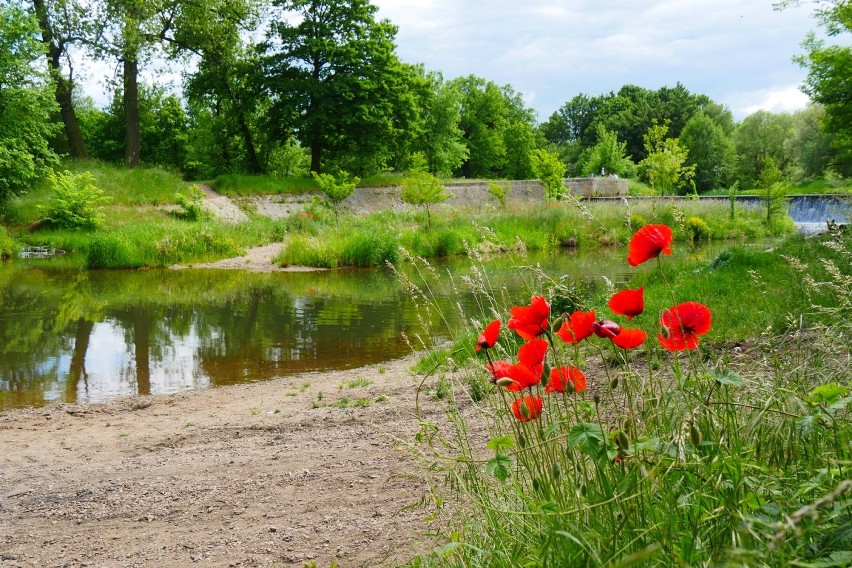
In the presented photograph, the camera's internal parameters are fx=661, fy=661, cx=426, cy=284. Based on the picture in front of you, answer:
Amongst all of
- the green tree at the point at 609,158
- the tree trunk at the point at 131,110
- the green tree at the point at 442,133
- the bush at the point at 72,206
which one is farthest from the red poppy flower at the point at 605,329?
the green tree at the point at 609,158

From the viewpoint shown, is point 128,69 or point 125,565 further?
point 128,69

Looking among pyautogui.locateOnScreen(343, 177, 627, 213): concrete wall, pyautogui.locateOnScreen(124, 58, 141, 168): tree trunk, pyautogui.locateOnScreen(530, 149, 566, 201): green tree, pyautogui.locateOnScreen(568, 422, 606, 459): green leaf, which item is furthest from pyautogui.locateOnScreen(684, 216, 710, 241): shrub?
pyautogui.locateOnScreen(124, 58, 141, 168): tree trunk

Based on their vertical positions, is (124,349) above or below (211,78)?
below

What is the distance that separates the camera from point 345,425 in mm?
5332

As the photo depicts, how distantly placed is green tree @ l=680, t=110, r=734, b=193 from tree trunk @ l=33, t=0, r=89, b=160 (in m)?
45.5

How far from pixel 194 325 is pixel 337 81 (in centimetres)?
2425

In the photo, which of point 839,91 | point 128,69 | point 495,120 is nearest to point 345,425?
point 839,91

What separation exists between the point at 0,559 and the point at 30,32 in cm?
2657

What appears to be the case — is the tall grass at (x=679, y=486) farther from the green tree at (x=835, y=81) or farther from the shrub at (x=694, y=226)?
the green tree at (x=835, y=81)

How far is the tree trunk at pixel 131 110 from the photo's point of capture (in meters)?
30.0

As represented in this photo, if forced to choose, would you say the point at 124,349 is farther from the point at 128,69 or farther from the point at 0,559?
the point at 128,69

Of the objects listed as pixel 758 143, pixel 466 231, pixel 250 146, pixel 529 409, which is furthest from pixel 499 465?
pixel 758 143

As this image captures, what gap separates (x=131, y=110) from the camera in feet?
99.9

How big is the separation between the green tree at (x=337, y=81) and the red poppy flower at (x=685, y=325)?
1302 inches
